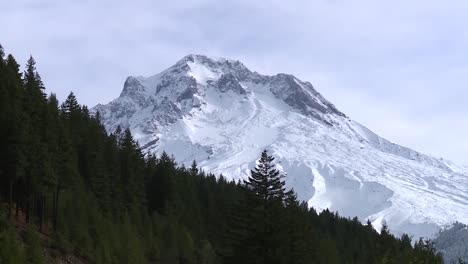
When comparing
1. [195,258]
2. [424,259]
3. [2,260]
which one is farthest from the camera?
[195,258]

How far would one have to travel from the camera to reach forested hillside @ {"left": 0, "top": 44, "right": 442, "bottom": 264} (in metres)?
35.5

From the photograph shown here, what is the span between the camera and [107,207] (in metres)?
67.6

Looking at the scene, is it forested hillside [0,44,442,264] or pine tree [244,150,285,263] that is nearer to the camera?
pine tree [244,150,285,263]

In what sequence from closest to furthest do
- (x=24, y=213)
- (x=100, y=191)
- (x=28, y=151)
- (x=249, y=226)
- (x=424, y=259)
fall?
(x=249, y=226)
(x=424, y=259)
(x=28, y=151)
(x=24, y=213)
(x=100, y=191)

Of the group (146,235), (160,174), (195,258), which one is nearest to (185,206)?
(160,174)

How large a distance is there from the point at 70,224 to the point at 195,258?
25.9 meters

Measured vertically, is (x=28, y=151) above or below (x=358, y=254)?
above

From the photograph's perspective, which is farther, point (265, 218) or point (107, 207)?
point (107, 207)

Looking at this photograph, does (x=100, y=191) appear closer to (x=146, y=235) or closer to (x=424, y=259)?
(x=146, y=235)

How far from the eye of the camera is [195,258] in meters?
75.9

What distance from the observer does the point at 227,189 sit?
120 meters

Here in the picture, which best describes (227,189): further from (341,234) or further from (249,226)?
(249,226)

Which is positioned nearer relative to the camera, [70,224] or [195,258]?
[70,224]

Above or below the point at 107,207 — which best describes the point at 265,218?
below
